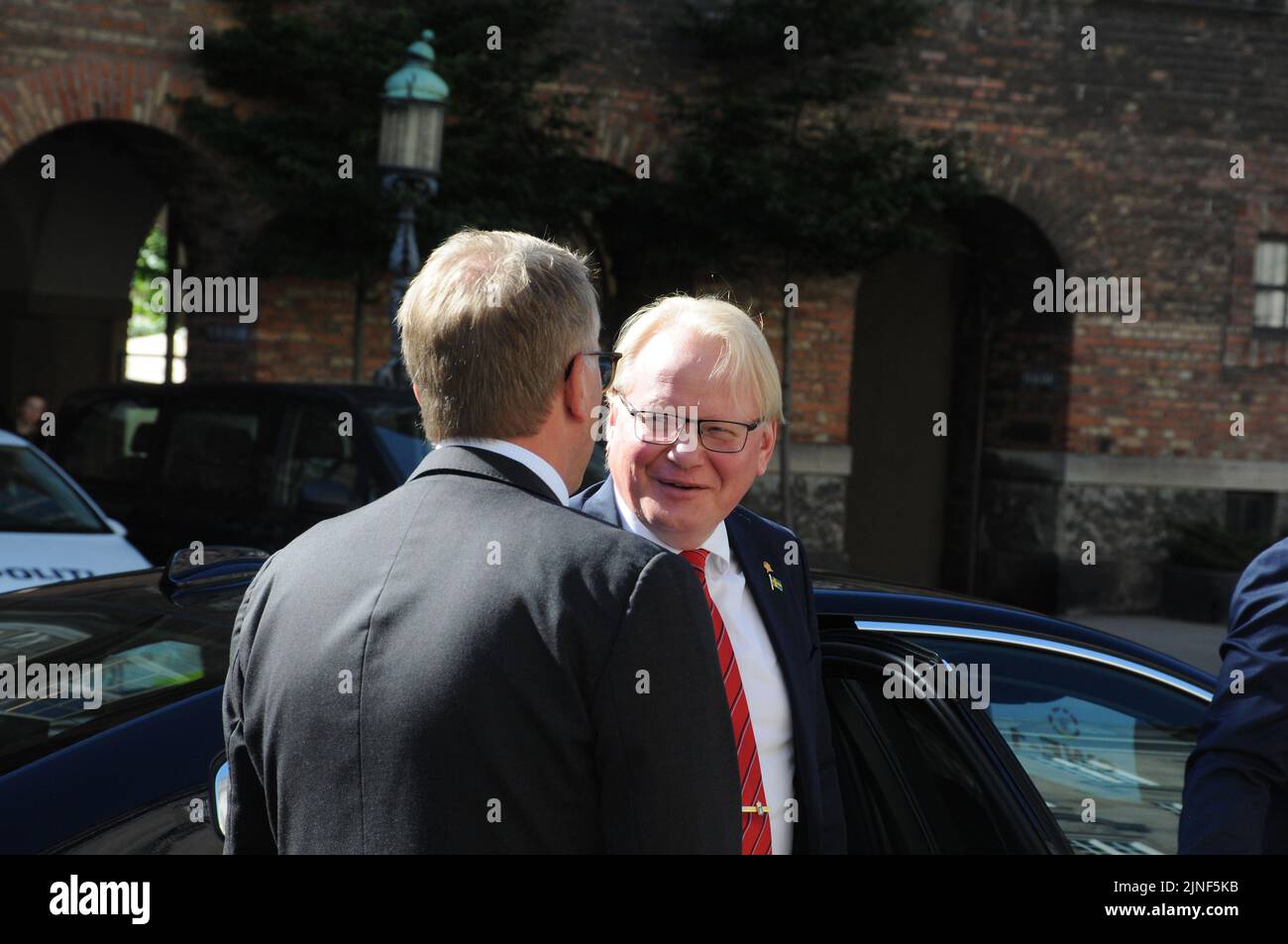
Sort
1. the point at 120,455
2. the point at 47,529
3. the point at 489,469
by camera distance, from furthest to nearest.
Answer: the point at 120,455 < the point at 47,529 < the point at 489,469

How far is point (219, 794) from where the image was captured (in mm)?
2162

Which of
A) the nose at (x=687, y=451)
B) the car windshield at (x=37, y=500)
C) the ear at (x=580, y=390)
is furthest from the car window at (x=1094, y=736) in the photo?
the car windshield at (x=37, y=500)

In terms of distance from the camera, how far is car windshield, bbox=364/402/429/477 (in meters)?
6.44

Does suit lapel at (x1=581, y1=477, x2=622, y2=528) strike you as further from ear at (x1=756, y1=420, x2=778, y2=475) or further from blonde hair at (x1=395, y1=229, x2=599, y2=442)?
blonde hair at (x1=395, y1=229, x2=599, y2=442)

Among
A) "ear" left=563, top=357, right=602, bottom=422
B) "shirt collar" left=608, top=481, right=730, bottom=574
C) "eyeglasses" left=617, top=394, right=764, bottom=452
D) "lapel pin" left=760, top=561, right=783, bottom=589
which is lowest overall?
"lapel pin" left=760, top=561, right=783, bottom=589

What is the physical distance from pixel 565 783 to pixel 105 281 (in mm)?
15909

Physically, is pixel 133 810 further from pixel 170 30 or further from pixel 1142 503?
pixel 1142 503

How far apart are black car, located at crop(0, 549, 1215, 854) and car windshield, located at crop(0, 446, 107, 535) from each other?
350cm

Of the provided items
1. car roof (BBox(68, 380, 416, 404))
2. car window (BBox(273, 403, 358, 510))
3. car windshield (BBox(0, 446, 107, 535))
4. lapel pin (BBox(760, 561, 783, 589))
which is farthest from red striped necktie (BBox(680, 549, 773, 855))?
car windshield (BBox(0, 446, 107, 535))

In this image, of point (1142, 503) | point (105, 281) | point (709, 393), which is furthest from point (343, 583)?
point (105, 281)

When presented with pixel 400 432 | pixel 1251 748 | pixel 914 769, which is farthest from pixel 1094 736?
pixel 400 432

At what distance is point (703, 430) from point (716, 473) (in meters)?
0.08

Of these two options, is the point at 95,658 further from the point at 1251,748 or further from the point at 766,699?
the point at 1251,748

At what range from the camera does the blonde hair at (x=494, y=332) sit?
5.56ft
